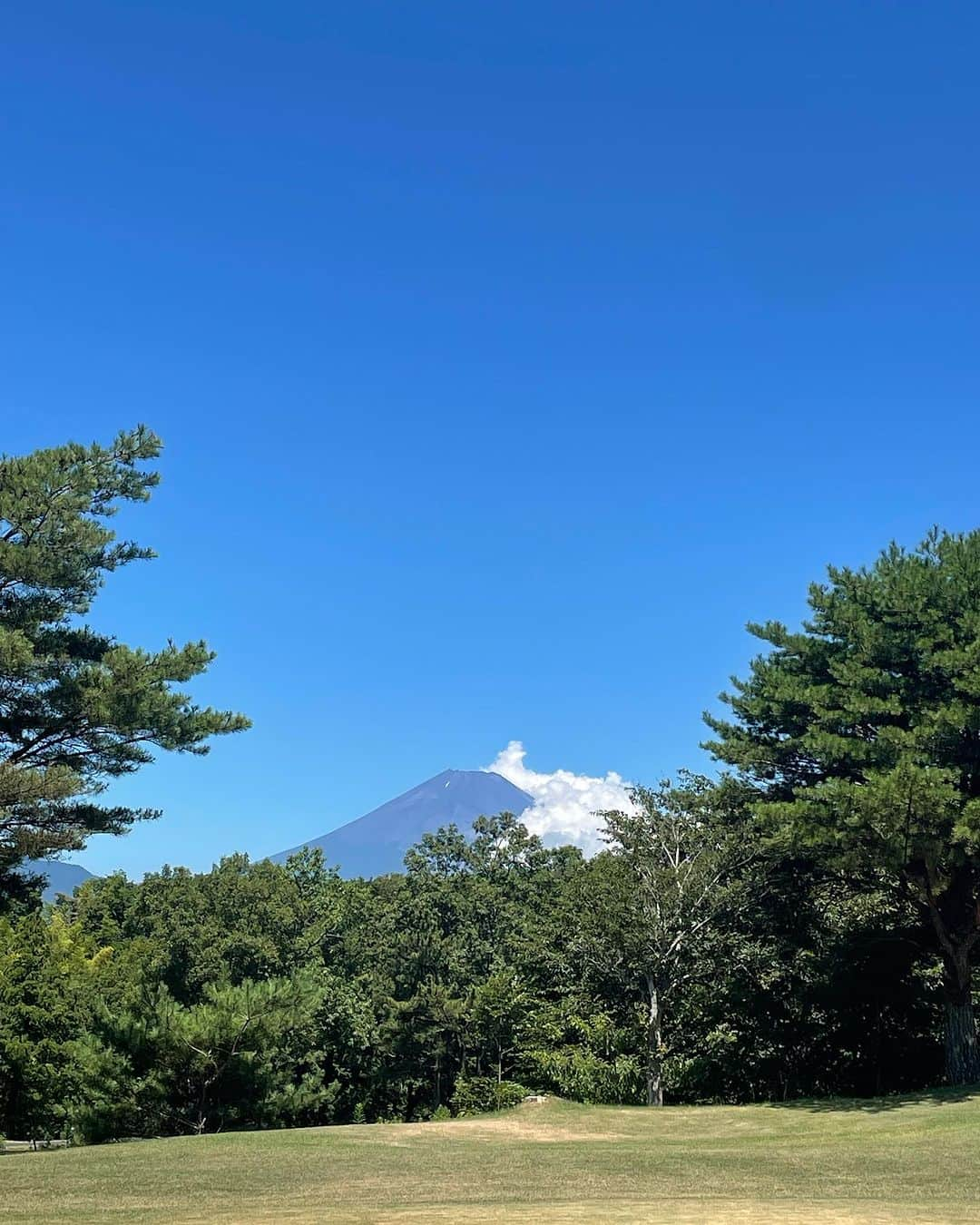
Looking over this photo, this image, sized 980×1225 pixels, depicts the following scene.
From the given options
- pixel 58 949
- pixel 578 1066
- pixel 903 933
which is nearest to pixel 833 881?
pixel 903 933

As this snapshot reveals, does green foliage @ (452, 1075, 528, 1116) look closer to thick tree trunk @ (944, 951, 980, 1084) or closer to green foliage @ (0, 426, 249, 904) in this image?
thick tree trunk @ (944, 951, 980, 1084)

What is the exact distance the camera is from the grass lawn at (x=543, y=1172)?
33.0ft

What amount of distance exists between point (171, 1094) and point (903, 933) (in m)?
19.6

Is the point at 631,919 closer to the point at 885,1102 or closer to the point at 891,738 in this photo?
the point at 885,1102

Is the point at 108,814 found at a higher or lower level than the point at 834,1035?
higher

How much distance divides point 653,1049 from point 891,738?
40.4ft

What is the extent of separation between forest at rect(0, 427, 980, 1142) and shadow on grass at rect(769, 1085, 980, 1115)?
8.12 feet

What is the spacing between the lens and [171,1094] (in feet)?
83.5

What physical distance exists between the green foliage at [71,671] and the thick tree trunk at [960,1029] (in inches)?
722

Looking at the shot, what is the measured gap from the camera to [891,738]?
72.6ft

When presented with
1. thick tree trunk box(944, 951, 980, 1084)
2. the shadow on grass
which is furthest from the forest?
the shadow on grass

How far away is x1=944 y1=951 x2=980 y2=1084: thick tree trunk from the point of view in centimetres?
2522

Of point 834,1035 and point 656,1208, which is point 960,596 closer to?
point 834,1035

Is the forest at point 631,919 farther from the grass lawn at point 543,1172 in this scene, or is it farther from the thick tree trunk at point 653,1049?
the grass lawn at point 543,1172
